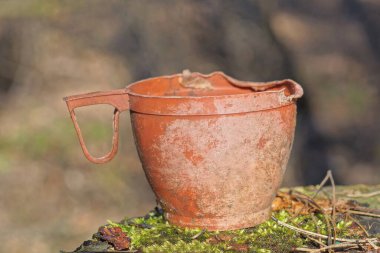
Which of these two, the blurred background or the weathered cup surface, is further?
the blurred background

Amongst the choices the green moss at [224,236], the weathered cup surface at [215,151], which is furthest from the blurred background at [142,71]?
the weathered cup surface at [215,151]

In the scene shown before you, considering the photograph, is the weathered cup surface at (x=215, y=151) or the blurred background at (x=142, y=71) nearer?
the weathered cup surface at (x=215, y=151)

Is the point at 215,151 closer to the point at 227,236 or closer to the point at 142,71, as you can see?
the point at 227,236

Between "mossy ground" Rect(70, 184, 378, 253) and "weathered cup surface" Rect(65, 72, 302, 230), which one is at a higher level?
"weathered cup surface" Rect(65, 72, 302, 230)

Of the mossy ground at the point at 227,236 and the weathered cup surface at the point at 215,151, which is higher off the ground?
the weathered cup surface at the point at 215,151

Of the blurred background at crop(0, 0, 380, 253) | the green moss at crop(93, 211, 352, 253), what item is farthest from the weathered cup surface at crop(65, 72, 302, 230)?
the blurred background at crop(0, 0, 380, 253)

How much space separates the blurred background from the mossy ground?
3426mm

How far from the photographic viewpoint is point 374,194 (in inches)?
108

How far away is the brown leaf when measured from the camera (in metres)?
2.09

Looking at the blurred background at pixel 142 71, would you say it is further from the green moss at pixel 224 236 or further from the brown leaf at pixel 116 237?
the brown leaf at pixel 116 237

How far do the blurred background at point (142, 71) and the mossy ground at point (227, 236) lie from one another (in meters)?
3.43

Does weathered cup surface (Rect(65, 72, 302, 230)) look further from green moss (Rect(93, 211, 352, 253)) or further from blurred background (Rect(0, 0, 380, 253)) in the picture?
blurred background (Rect(0, 0, 380, 253))

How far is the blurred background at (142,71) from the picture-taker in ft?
19.2

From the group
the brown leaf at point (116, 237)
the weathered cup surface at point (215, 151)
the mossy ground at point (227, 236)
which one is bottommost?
the mossy ground at point (227, 236)
